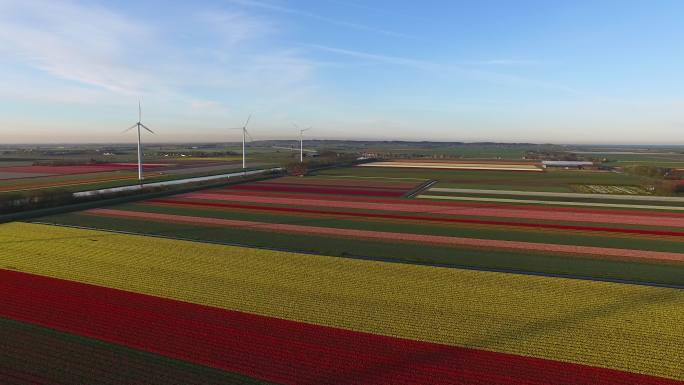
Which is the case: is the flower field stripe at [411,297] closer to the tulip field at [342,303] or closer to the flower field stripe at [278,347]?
the tulip field at [342,303]

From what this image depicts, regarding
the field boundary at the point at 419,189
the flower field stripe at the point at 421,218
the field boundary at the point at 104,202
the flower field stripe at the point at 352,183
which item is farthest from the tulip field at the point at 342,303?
the flower field stripe at the point at 352,183

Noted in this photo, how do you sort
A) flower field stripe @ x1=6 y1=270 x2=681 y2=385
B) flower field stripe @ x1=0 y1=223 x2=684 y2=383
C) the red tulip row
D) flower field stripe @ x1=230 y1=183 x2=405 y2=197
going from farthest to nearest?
1. flower field stripe @ x1=230 y1=183 x2=405 y2=197
2. the red tulip row
3. flower field stripe @ x1=0 y1=223 x2=684 y2=383
4. flower field stripe @ x1=6 y1=270 x2=681 y2=385

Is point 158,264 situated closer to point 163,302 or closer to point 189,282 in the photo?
point 189,282

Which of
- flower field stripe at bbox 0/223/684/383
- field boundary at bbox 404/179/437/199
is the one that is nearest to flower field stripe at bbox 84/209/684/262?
Answer: flower field stripe at bbox 0/223/684/383

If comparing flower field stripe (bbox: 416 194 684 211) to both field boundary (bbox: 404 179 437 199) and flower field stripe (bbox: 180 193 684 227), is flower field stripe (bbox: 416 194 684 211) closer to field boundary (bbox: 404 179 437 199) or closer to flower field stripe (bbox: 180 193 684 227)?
field boundary (bbox: 404 179 437 199)

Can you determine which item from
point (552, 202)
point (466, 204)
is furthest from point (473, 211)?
point (552, 202)
